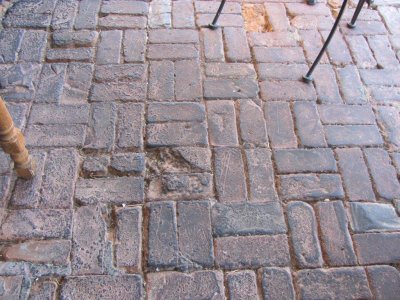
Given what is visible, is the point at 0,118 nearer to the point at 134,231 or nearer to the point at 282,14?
the point at 134,231

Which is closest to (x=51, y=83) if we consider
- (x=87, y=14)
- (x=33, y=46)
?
(x=33, y=46)

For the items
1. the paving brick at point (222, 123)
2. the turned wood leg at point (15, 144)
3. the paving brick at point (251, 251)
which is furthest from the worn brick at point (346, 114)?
the turned wood leg at point (15, 144)

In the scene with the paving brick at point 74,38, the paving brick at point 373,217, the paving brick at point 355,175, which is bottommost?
the paving brick at point 74,38

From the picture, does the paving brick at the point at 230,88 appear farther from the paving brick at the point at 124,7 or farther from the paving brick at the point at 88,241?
the paving brick at the point at 88,241

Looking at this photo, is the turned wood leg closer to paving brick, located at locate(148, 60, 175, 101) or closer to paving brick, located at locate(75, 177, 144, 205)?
paving brick, located at locate(75, 177, 144, 205)

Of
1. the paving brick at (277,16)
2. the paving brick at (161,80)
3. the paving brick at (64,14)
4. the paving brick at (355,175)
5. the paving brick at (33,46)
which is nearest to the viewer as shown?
the paving brick at (355,175)

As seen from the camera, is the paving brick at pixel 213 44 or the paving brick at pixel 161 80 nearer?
the paving brick at pixel 161 80

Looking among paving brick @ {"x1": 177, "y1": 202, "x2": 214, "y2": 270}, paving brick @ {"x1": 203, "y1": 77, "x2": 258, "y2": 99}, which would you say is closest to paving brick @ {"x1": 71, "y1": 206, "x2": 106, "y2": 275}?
paving brick @ {"x1": 177, "y1": 202, "x2": 214, "y2": 270}

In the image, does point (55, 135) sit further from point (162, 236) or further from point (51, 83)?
point (162, 236)

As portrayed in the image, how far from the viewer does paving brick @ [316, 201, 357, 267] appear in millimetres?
1769


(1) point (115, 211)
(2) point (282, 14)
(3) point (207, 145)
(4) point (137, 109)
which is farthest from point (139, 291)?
(2) point (282, 14)

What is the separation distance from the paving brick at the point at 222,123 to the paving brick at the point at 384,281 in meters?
0.83

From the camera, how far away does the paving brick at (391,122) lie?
2.20 metres

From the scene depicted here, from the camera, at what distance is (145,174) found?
1985mm
